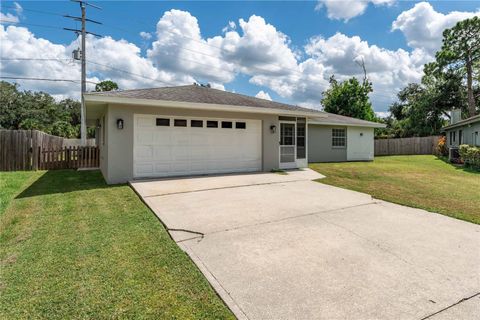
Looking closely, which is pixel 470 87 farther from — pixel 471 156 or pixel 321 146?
pixel 321 146

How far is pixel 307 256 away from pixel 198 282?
55.8 inches

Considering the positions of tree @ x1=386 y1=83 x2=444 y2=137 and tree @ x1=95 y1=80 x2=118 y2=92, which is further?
tree @ x1=95 y1=80 x2=118 y2=92

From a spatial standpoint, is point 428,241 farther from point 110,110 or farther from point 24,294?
point 110,110

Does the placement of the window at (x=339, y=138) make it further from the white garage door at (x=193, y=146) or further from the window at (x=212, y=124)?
the window at (x=212, y=124)

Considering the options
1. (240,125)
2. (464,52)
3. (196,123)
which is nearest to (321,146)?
(240,125)

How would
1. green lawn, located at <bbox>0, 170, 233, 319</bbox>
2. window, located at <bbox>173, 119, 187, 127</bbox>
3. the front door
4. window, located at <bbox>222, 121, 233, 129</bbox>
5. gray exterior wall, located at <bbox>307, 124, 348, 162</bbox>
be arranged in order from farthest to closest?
gray exterior wall, located at <bbox>307, 124, 348, 162</bbox>, the front door, window, located at <bbox>222, 121, 233, 129</bbox>, window, located at <bbox>173, 119, 187, 127</bbox>, green lawn, located at <bbox>0, 170, 233, 319</bbox>

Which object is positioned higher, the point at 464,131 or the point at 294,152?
the point at 464,131

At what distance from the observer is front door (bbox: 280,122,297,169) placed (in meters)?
11.6

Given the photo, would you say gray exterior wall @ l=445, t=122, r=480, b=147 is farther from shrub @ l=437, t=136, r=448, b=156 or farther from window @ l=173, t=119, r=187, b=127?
window @ l=173, t=119, r=187, b=127

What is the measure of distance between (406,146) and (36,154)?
26.5m

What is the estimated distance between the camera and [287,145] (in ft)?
38.5

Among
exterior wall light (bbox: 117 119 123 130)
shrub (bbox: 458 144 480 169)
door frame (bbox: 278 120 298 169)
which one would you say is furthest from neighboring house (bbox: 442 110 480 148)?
exterior wall light (bbox: 117 119 123 130)

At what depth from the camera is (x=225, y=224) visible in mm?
4410

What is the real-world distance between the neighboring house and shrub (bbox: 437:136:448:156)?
0.97 feet
